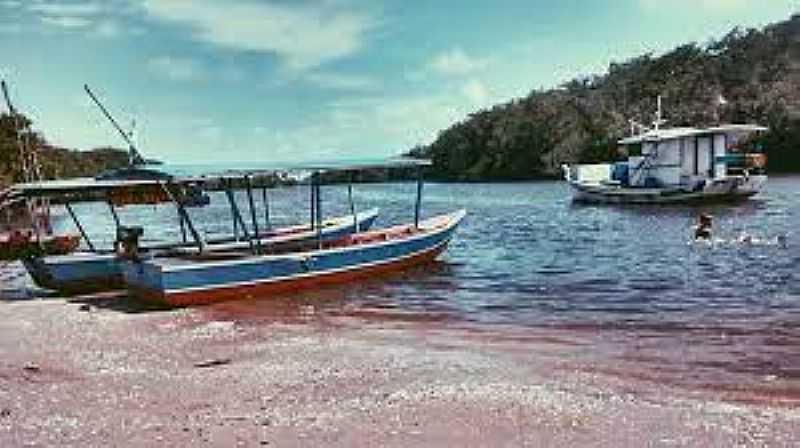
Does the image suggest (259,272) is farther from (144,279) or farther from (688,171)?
(688,171)

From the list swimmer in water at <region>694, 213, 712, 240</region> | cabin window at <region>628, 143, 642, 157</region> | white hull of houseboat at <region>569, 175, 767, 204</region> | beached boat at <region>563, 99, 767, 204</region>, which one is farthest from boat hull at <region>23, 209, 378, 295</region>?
cabin window at <region>628, 143, 642, 157</region>

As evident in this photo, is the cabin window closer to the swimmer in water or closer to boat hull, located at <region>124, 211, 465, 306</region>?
the swimmer in water

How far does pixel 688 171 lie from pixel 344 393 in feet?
177

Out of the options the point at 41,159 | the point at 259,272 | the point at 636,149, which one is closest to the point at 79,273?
the point at 259,272

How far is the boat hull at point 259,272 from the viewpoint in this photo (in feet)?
81.1

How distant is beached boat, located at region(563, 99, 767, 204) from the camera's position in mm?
62781

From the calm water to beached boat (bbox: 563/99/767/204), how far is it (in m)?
10.4

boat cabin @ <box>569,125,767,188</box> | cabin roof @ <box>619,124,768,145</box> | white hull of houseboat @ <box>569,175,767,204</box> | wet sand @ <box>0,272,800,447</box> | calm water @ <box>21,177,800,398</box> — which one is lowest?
calm water @ <box>21,177,800,398</box>

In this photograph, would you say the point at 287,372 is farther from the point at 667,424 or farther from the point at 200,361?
the point at 667,424

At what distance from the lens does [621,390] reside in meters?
14.0

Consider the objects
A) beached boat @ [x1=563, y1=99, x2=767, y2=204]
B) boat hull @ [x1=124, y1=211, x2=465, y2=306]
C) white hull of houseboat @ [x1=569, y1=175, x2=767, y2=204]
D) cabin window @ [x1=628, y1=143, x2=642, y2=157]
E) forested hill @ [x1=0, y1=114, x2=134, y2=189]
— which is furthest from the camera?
forested hill @ [x1=0, y1=114, x2=134, y2=189]

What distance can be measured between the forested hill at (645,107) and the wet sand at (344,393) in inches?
3890

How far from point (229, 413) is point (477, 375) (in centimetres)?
410

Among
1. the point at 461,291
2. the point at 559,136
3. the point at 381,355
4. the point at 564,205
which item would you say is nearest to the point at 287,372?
the point at 381,355
